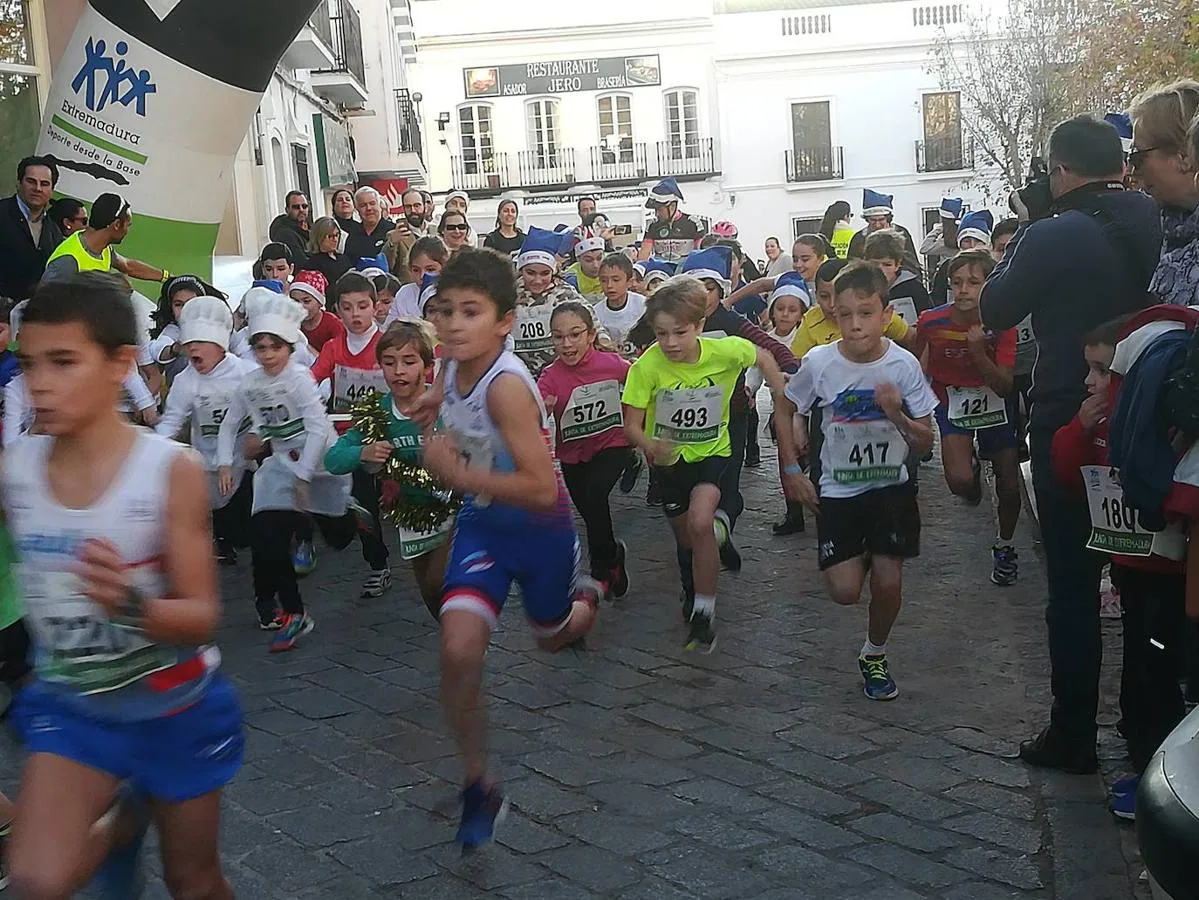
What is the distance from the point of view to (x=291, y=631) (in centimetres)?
717

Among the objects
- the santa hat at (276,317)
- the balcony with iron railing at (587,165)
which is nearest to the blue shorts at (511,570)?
the santa hat at (276,317)

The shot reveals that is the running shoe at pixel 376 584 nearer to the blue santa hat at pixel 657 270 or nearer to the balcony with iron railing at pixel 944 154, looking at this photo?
the blue santa hat at pixel 657 270

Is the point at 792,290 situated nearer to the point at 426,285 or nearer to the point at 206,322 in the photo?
the point at 426,285

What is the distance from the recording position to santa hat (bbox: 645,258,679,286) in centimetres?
1230

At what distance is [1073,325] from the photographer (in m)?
4.65

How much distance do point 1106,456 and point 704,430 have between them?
2745 mm

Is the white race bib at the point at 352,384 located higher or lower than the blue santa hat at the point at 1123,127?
lower

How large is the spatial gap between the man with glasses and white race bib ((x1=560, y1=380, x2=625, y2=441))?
5532 mm

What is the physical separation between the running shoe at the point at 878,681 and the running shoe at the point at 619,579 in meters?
2.10

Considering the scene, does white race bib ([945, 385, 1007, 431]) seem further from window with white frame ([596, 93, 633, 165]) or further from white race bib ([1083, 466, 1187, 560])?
window with white frame ([596, 93, 633, 165])

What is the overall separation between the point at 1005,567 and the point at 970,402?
881 millimetres

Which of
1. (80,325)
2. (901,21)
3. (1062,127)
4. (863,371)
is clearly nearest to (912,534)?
(863,371)

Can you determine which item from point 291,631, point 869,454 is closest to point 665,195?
point 291,631

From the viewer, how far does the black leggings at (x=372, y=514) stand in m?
8.10
